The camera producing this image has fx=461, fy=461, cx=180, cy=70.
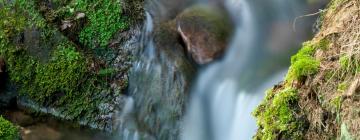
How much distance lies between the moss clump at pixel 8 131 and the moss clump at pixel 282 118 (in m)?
3.24

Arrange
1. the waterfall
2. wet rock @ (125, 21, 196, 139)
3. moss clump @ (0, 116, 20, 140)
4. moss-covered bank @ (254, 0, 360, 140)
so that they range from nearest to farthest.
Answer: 1. moss-covered bank @ (254, 0, 360, 140)
2. moss clump @ (0, 116, 20, 140)
3. the waterfall
4. wet rock @ (125, 21, 196, 139)

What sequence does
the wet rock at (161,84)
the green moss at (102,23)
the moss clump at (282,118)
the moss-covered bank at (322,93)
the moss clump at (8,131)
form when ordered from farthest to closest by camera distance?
1. the green moss at (102,23)
2. the wet rock at (161,84)
3. the moss clump at (8,131)
4. the moss clump at (282,118)
5. the moss-covered bank at (322,93)

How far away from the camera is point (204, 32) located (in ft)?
21.8

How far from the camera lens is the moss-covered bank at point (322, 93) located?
9.92ft

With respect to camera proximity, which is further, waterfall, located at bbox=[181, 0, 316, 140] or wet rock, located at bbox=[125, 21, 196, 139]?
wet rock, located at bbox=[125, 21, 196, 139]

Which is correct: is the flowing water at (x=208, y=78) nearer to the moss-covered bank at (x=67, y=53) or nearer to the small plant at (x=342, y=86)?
the moss-covered bank at (x=67, y=53)

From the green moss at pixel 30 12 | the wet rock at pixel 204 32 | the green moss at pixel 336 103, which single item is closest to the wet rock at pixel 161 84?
the wet rock at pixel 204 32

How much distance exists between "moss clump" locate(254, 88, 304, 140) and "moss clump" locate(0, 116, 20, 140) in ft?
10.6

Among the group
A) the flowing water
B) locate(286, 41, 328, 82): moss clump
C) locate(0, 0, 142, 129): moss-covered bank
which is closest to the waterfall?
the flowing water

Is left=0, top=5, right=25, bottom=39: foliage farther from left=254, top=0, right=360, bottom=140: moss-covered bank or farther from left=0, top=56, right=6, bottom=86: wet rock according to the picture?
left=254, top=0, right=360, bottom=140: moss-covered bank

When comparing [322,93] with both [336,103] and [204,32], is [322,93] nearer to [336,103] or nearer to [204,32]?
[336,103]

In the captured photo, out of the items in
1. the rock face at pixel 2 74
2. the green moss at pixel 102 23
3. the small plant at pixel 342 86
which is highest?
the green moss at pixel 102 23

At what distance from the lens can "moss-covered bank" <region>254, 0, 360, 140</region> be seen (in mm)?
3023

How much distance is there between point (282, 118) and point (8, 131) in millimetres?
3489
